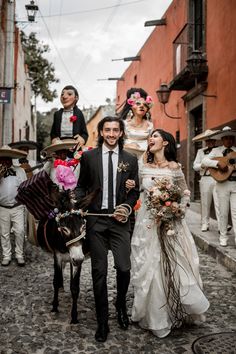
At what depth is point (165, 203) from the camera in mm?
4160

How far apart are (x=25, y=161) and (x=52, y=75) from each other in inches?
902

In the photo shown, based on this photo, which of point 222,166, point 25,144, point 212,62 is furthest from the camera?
point 212,62

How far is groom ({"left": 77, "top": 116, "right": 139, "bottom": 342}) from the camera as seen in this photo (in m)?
3.97

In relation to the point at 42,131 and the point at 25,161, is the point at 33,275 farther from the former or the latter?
the point at 42,131

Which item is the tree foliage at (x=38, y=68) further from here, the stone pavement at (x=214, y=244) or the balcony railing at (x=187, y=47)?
the stone pavement at (x=214, y=244)

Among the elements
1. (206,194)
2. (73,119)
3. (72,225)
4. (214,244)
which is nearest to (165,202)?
(72,225)

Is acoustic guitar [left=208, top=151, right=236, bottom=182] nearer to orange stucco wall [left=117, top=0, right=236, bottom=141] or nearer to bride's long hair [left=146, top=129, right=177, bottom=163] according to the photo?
orange stucco wall [left=117, top=0, right=236, bottom=141]

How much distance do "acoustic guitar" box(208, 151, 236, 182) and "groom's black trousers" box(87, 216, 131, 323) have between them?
4.02 metres

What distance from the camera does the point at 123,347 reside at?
3.83 meters

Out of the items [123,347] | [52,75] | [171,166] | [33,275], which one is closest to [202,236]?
[33,275]

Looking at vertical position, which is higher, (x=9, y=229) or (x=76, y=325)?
(x=9, y=229)

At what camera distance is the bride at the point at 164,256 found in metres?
4.09

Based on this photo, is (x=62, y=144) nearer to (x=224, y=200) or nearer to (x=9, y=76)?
(x=224, y=200)

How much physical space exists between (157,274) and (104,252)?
56 centimetres
